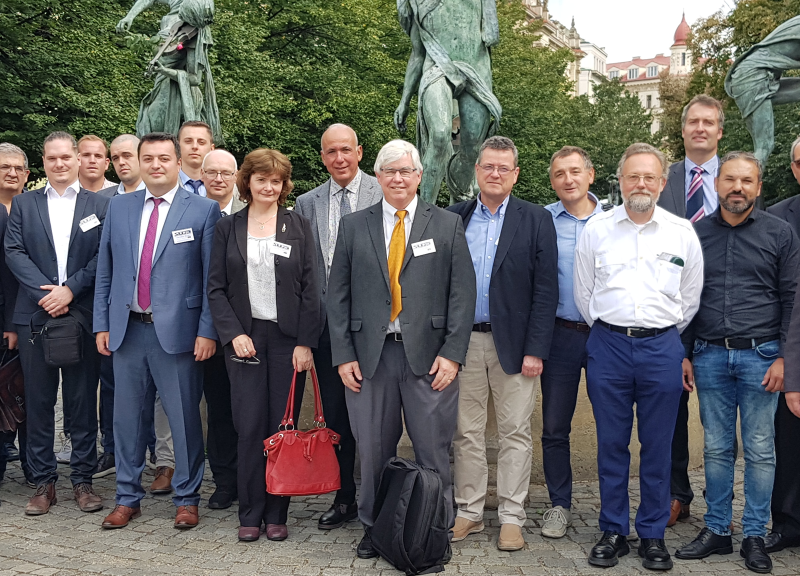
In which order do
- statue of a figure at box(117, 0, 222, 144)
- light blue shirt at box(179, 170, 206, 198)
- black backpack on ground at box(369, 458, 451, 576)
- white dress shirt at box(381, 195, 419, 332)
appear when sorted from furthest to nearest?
statue of a figure at box(117, 0, 222, 144) → light blue shirt at box(179, 170, 206, 198) → white dress shirt at box(381, 195, 419, 332) → black backpack on ground at box(369, 458, 451, 576)

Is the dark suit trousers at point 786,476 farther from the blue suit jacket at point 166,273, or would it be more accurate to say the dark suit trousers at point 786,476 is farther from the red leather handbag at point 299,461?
the blue suit jacket at point 166,273

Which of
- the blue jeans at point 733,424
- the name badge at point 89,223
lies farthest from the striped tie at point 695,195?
the name badge at point 89,223

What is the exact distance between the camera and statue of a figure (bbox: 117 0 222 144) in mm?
8234

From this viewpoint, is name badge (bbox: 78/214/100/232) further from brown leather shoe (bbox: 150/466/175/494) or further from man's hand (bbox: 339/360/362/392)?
man's hand (bbox: 339/360/362/392)

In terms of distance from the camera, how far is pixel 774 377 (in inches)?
170

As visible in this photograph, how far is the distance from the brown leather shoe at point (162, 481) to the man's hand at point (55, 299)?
1364 mm

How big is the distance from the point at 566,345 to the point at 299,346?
1.55 metres

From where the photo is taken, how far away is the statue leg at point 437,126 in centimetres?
649

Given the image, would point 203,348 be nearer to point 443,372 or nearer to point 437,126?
point 443,372

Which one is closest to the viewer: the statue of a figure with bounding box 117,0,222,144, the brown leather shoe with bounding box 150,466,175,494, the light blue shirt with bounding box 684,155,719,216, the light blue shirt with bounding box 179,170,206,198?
the light blue shirt with bounding box 684,155,719,216

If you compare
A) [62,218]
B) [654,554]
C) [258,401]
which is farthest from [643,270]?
[62,218]

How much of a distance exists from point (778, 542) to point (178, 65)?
699 cm

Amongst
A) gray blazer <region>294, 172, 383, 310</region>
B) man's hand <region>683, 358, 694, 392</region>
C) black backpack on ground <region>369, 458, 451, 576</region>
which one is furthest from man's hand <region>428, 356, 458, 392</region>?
man's hand <region>683, 358, 694, 392</region>

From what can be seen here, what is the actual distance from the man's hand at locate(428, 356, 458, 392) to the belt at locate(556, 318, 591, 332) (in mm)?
809
